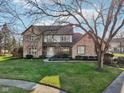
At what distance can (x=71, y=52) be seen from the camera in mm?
50656

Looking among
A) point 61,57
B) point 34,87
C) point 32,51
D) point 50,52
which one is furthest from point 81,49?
point 34,87

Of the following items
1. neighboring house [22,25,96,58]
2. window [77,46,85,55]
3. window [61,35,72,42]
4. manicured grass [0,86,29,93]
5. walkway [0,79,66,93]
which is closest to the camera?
manicured grass [0,86,29,93]

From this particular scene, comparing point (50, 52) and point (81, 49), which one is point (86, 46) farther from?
point (50, 52)

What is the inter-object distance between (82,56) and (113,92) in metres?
31.0

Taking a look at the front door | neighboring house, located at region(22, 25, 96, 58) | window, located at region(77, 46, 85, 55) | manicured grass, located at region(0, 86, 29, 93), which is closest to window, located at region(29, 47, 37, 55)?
neighboring house, located at region(22, 25, 96, 58)

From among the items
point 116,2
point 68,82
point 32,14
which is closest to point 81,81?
point 68,82

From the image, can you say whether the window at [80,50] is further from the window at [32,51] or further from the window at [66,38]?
the window at [32,51]

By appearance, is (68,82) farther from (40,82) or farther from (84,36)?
(84,36)

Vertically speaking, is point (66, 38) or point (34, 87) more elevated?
point (66, 38)

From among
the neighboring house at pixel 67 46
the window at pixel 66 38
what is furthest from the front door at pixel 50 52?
the window at pixel 66 38

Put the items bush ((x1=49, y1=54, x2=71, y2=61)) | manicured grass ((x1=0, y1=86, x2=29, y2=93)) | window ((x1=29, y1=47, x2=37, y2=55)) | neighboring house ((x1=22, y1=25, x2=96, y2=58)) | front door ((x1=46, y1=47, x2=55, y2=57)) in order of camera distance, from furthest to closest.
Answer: front door ((x1=46, y1=47, x2=55, y2=57))
window ((x1=29, y1=47, x2=37, y2=55))
neighboring house ((x1=22, y1=25, x2=96, y2=58))
bush ((x1=49, y1=54, x2=71, y2=61))
manicured grass ((x1=0, y1=86, x2=29, y2=93))

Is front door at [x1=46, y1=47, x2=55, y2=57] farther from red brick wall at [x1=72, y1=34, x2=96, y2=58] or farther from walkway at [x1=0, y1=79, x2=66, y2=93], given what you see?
walkway at [x1=0, y1=79, x2=66, y2=93]

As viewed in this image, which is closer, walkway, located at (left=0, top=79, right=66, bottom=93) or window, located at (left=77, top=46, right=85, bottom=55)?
walkway, located at (left=0, top=79, right=66, bottom=93)

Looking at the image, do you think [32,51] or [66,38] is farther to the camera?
[66,38]
